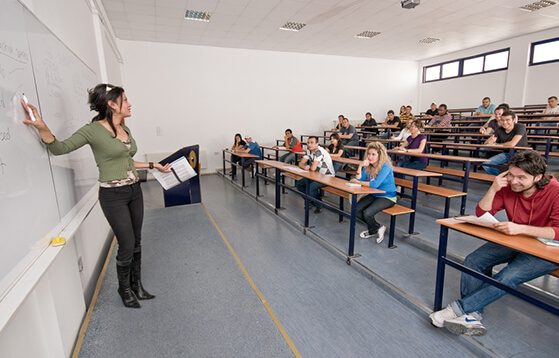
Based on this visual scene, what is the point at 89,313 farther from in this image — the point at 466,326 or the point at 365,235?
the point at 365,235

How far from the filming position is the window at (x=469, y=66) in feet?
28.3

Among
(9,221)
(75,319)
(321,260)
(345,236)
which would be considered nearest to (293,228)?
(345,236)

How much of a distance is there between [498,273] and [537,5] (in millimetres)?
6795

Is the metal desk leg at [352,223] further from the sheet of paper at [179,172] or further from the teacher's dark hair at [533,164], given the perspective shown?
the sheet of paper at [179,172]

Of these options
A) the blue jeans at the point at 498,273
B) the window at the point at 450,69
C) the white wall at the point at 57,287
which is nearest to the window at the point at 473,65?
the window at the point at 450,69

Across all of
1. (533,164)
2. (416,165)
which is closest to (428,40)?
(416,165)

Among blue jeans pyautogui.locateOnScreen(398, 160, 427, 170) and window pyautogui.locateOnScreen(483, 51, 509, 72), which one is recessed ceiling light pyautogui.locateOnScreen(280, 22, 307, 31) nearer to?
blue jeans pyautogui.locateOnScreen(398, 160, 427, 170)

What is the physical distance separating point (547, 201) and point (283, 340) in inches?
68.2

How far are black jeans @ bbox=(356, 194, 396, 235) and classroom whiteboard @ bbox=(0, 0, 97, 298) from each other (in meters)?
2.59

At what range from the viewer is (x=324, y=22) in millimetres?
6199

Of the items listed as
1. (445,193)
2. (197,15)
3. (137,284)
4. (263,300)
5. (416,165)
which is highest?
(197,15)

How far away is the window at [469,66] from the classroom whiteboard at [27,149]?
10.6 meters

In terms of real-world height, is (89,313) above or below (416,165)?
below

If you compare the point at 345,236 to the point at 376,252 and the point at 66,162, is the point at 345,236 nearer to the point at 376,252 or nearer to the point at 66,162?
the point at 376,252
